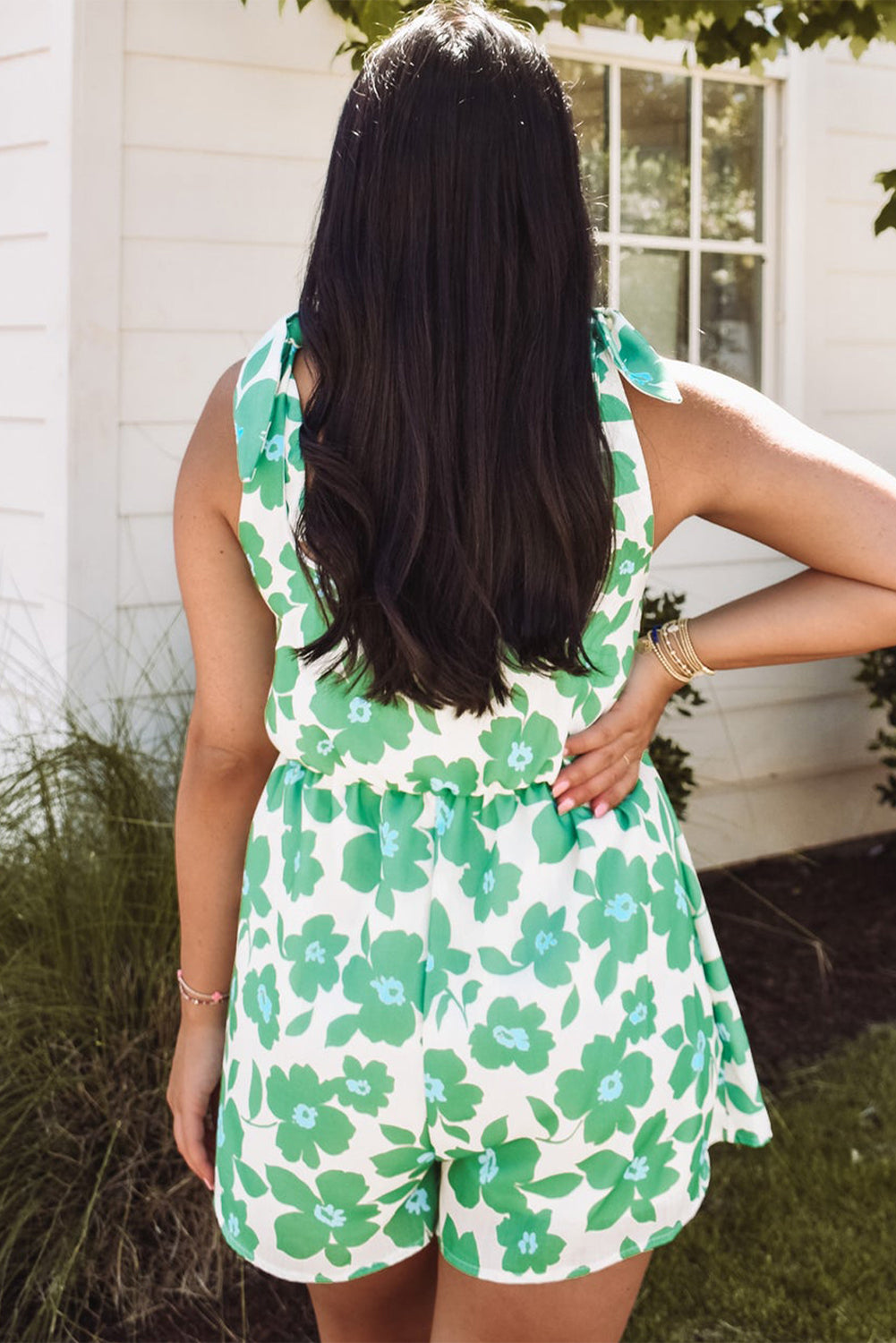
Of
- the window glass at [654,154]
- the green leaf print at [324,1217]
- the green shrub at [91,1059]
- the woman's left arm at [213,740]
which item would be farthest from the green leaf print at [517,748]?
the window glass at [654,154]

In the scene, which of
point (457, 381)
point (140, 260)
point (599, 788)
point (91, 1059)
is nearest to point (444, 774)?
point (599, 788)

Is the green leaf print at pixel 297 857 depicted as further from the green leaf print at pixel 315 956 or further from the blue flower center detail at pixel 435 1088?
the blue flower center detail at pixel 435 1088

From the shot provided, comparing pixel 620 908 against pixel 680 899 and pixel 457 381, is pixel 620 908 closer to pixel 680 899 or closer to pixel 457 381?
pixel 680 899

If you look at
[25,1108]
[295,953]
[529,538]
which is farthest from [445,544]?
[25,1108]

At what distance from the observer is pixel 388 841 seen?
1.46 meters

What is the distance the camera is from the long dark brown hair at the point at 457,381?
136cm

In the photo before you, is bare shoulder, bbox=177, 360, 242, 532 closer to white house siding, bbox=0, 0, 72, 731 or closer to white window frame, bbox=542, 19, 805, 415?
white house siding, bbox=0, 0, 72, 731

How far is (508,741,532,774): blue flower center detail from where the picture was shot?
146 cm

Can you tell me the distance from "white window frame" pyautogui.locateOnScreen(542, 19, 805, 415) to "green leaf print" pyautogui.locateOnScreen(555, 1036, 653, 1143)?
375 cm

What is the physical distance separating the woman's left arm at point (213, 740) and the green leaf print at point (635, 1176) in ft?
1.79

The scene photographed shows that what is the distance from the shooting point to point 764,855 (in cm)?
541

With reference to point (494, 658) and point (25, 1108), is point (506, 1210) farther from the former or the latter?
point (25, 1108)

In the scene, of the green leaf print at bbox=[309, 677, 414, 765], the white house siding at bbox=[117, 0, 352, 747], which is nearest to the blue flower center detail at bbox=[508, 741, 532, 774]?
the green leaf print at bbox=[309, 677, 414, 765]

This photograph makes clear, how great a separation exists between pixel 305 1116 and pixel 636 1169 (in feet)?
1.11
